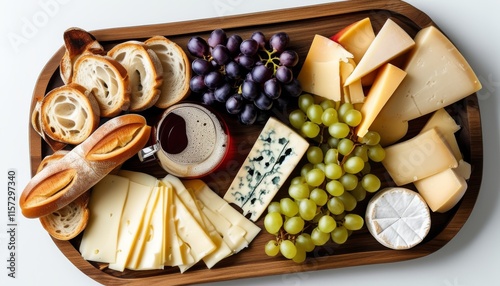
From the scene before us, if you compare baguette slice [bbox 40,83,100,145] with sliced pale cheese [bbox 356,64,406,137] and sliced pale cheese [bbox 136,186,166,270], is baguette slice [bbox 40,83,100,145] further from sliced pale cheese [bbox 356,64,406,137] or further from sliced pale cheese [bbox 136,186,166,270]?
sliced pale cheese [bbox 356,64,406,137]

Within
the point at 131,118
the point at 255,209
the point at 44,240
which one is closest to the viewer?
the point at 131,118

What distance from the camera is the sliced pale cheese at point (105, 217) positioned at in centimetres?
146

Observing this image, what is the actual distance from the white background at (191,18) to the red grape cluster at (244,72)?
158 mm

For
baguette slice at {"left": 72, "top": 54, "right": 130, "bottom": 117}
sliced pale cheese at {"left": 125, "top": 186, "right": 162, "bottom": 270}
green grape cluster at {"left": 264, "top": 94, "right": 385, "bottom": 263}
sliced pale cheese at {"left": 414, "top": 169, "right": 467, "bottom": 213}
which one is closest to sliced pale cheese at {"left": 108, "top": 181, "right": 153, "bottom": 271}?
sliced pale cheese at {"left": 125, "top": 186, "right": 162, "bottom": 270}

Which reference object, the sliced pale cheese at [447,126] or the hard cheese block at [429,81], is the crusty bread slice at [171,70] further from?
the sliced pale cheese at [447,126]

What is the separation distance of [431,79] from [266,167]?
0.50 meters

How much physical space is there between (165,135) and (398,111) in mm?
628

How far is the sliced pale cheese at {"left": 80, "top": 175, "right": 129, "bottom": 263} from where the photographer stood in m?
1.46

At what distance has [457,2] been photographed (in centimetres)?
148

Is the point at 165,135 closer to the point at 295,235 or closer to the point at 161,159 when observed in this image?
the point at 161,159

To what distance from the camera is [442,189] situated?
4.57 feet

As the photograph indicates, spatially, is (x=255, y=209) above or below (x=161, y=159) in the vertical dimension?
below

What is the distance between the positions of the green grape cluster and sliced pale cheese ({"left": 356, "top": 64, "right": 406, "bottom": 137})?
0.03 metres

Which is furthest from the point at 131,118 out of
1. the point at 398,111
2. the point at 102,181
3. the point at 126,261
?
the point at 398,111
